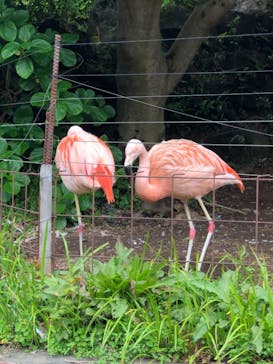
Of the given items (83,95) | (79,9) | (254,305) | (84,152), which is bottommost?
(254,305)

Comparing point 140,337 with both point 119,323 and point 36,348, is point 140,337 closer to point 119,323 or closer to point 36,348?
point 119,323

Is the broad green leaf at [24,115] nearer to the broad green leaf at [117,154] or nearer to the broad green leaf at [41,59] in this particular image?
the broad green leaf at [41,59]

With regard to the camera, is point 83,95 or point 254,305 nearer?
point 254,305

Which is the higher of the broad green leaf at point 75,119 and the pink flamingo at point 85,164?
the broad green leaf at point 75,119

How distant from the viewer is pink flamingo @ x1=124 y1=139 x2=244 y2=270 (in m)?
5.42

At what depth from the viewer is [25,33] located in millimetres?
6938

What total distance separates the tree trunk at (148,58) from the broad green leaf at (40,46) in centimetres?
91

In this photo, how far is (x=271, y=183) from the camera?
896 centimetres

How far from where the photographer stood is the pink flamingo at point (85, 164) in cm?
544

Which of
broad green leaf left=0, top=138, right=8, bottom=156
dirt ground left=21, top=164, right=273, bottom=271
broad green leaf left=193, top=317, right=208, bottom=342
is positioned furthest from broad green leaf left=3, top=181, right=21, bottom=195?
broad green leaf left=193, top=317, right=208, bottom=342

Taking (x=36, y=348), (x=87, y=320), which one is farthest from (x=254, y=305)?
(x=36, y=348)

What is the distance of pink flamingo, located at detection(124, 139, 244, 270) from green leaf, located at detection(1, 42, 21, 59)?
6.41 ft

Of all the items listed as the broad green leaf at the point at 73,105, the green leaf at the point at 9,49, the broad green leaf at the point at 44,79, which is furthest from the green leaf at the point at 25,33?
the broad green leaf at the point at 73,105

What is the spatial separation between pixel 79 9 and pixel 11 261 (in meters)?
5.14
